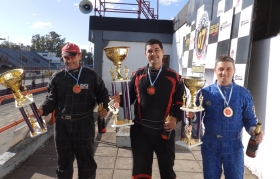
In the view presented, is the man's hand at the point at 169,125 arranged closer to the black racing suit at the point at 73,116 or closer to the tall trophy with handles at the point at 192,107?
the tall trophy with handles at the point at 192,107

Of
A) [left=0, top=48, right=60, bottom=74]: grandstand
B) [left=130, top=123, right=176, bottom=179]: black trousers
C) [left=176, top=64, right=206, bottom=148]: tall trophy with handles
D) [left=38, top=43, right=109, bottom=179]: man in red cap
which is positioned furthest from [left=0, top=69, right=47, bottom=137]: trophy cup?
[left=0, top=48, right=60, bottom=74]: grandstand

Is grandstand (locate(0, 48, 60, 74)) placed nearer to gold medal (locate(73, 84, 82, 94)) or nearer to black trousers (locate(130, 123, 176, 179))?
gold medal (locate(73, 84, 82, 94))

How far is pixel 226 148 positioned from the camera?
2270 millimetres

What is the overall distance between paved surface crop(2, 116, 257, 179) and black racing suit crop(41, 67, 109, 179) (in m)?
0.69

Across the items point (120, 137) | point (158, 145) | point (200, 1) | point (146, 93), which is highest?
point (200, 1)

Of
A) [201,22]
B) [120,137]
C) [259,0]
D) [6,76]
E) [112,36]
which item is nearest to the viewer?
[6,76]

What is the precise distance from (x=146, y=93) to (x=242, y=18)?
6.23 ft

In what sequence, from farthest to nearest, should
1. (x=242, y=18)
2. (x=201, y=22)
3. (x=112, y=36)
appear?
1. (x=112, y=36)
2. (x=201, y=22)
3. (x=242, y=18)

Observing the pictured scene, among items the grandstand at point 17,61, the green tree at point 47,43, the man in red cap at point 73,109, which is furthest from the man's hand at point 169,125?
the green tree at point 47,43

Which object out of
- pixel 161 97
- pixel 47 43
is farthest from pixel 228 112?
pixel 47 43

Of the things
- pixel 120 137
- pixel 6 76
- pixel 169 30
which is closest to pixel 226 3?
pixel 120 137

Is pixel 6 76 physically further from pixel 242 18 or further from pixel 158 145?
pixel 242 18

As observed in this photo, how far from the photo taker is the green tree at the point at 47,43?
89.6 m

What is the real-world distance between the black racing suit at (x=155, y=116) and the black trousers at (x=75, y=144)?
22.0 inches
